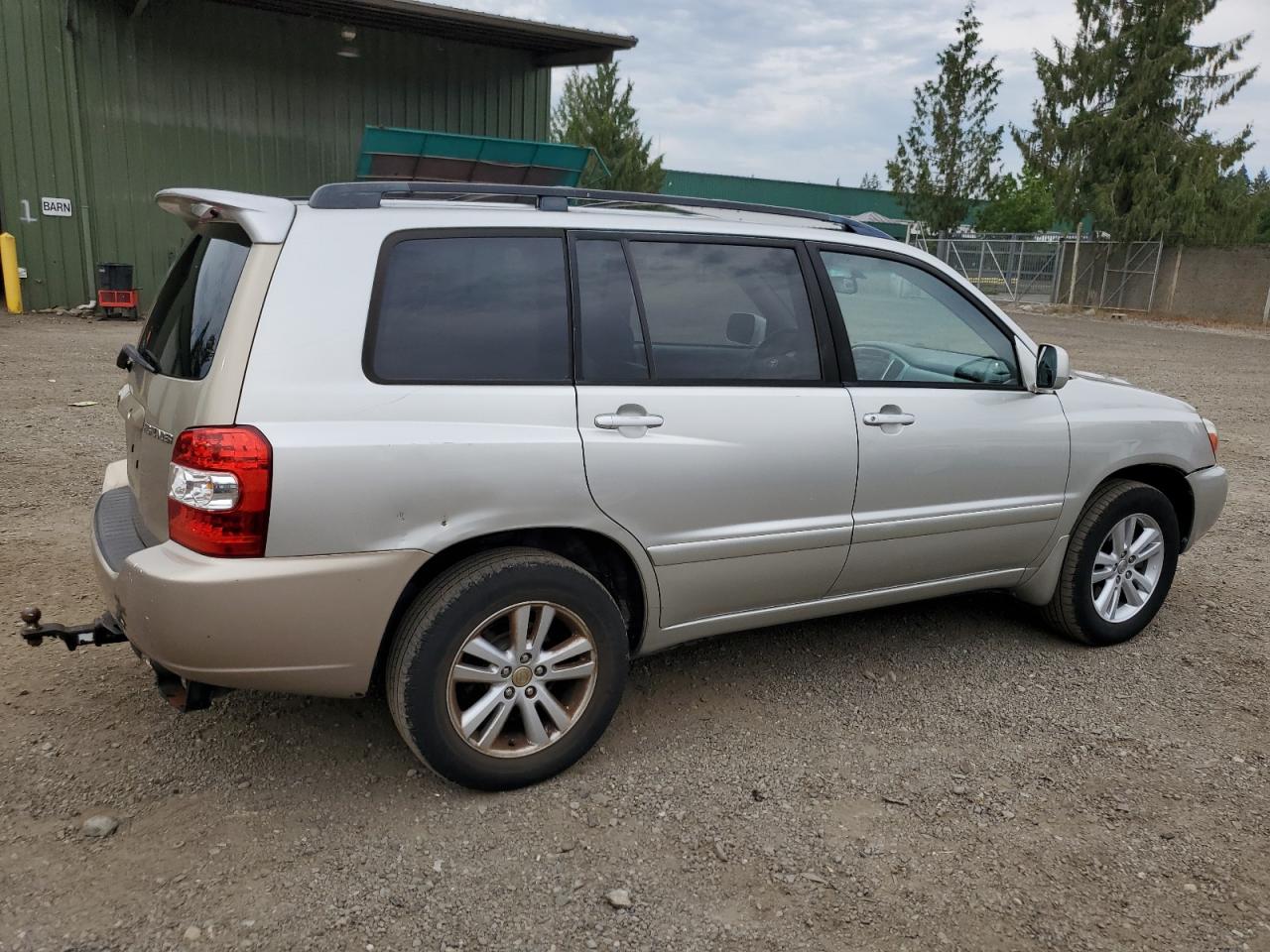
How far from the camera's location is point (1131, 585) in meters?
4.25

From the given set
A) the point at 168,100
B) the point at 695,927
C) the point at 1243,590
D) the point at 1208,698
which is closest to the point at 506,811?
the point at 695,927

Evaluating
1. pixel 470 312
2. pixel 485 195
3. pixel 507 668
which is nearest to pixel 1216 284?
pixel 485 195

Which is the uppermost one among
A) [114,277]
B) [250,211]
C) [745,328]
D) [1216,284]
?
[250,211]

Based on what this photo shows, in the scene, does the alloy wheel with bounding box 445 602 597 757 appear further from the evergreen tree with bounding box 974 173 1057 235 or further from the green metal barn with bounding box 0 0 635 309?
the evergreen tree with bounding box 974 173 1057 235

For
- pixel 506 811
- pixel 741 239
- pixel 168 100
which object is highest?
pixel 168 100

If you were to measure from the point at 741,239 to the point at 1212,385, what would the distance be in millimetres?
11928

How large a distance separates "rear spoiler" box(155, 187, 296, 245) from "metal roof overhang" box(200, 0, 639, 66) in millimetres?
13887

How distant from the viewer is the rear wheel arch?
9.25ft

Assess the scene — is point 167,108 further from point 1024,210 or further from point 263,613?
point 1024,210

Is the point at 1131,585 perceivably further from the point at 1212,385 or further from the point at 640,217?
the point at 1212,385

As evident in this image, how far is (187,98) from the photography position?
16188 millimetres

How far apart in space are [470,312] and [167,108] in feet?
52.6

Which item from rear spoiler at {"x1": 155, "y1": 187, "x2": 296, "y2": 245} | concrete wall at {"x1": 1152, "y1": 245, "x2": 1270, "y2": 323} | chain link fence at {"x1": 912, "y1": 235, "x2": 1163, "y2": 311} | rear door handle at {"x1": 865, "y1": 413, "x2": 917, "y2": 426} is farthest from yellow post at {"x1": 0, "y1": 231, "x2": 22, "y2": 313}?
concrete wall at {"x1": 1152, "y1": 245, "x2": 1270, "y2": 323}

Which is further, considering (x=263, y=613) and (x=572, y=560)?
(x=572, y=560)
